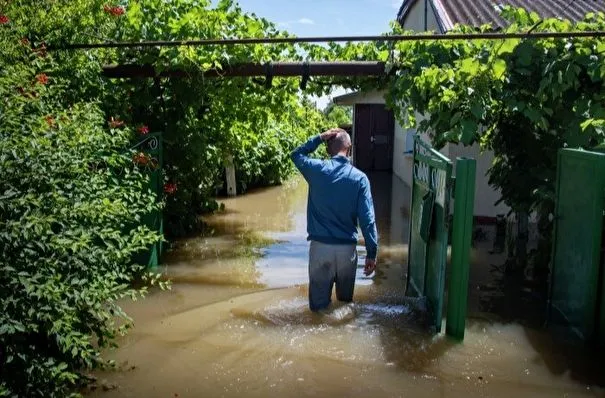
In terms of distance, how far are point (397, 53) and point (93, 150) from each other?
14.3 feet

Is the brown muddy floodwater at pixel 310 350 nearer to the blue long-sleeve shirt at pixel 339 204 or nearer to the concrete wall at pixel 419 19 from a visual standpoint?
the blue long-sleeve shirt at pixel 339 204

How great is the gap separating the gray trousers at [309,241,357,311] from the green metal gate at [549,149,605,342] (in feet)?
6.56

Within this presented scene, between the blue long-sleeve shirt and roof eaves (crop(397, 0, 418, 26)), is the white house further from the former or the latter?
the blue long-sleeve shirt

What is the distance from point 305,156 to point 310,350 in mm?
1884

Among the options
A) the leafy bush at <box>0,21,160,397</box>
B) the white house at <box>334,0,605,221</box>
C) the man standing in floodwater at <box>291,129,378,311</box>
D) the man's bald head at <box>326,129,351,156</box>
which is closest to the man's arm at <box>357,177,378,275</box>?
the man standing in floodwater at <box>291,129,378,311</box>

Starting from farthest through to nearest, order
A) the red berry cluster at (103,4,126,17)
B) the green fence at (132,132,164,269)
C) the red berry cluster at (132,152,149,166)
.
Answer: the red berry cluster at (103,4,126,17) < the green fence at (132,132,164,269) < the red berry cluster at (132,152,149,166)

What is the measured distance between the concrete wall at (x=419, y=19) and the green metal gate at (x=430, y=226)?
7.64 m

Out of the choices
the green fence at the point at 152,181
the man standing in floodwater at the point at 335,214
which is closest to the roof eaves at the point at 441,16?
the green fence at the point at 152,181

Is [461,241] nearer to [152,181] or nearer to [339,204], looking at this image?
[339,204]

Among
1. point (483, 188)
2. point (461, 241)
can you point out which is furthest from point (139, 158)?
point (483, 188)

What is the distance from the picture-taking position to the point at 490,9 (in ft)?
44.5

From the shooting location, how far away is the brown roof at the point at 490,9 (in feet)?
41.6

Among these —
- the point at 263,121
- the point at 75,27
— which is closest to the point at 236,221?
the point at 263,121

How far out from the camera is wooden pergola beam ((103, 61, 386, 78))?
8109 millimetres
